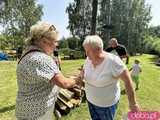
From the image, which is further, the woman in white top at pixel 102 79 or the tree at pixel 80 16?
the tree at pixel 80 16

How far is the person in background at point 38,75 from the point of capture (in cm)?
406

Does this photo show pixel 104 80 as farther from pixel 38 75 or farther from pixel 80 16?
pixel 80 16

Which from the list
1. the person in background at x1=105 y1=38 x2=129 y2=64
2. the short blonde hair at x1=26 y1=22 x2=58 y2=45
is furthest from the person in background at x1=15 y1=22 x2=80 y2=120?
the person in background at x1=105 y1=38 x2=129 y2=64

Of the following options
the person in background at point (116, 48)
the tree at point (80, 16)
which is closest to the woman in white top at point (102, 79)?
the person in background at point (116, 48)

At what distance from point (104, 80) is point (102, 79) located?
1.2 inches

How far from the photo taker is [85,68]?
5656 mm

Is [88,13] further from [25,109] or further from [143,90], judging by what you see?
[25,109]

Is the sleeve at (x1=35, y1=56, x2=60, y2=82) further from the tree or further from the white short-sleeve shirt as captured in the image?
the tree

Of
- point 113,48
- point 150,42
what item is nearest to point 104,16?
point 150,42

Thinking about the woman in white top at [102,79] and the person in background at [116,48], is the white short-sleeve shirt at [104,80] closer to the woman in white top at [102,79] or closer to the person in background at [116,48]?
the woman in white top at [102,79]

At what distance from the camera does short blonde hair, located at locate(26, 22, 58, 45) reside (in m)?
4.11

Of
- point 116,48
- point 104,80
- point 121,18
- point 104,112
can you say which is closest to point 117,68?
point 104,80

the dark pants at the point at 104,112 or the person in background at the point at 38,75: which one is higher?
the person in background at the point at 38,75

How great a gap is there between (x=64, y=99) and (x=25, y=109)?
5.47 metres
